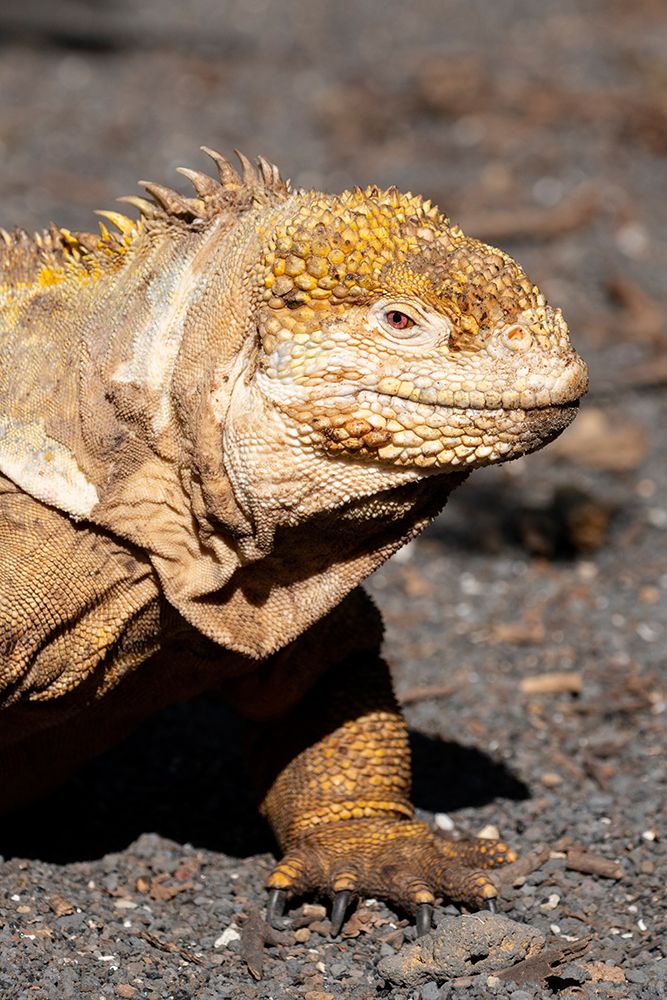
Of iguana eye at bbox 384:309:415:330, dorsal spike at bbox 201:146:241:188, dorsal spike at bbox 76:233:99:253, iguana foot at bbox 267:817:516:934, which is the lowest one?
iguana foot at bbox 267:817:516:934

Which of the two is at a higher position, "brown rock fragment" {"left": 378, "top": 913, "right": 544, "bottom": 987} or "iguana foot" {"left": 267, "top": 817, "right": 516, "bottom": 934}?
"iguana foot" {"left": 267, "top": 817, "right": 516, "bottom": 934}

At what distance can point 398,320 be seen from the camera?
4.27 m

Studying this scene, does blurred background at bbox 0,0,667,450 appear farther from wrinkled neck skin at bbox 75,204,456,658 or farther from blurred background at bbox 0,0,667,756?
wrinkled neck skin at bbox 75,204,456,658

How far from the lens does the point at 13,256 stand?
5109 mm

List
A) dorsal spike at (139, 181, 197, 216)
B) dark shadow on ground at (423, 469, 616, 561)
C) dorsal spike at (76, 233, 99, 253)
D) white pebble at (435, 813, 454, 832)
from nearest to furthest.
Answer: dorsal spike at (139, 181, 197, 216)
dorsal spike at (76, 233, 99, 253)
white pebble at (435, 813, 454, 832)
dark shadow on ground at (423, 469, 616, 561)

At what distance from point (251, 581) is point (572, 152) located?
11.7 m

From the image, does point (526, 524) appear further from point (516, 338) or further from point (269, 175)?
point (516, 338)

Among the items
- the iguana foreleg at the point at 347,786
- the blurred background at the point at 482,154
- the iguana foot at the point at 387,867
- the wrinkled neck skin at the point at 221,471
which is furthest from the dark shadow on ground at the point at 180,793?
the wrinkled neck skin at the point at 221,471

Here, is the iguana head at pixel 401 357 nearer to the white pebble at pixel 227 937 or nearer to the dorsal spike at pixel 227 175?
the dorsal spike at pixel 227 175

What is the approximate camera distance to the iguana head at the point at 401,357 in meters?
4.24

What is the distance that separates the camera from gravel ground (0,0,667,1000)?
523cm

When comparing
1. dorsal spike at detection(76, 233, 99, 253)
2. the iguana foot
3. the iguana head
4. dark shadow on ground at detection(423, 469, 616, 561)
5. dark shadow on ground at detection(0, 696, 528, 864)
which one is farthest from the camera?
dark shadow on ground at detection(423, 469, 616, 561)

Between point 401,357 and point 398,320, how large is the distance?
113mm

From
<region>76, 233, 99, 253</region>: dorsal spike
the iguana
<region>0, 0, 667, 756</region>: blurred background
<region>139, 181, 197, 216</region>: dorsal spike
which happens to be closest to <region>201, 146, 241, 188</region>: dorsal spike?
the iguana
